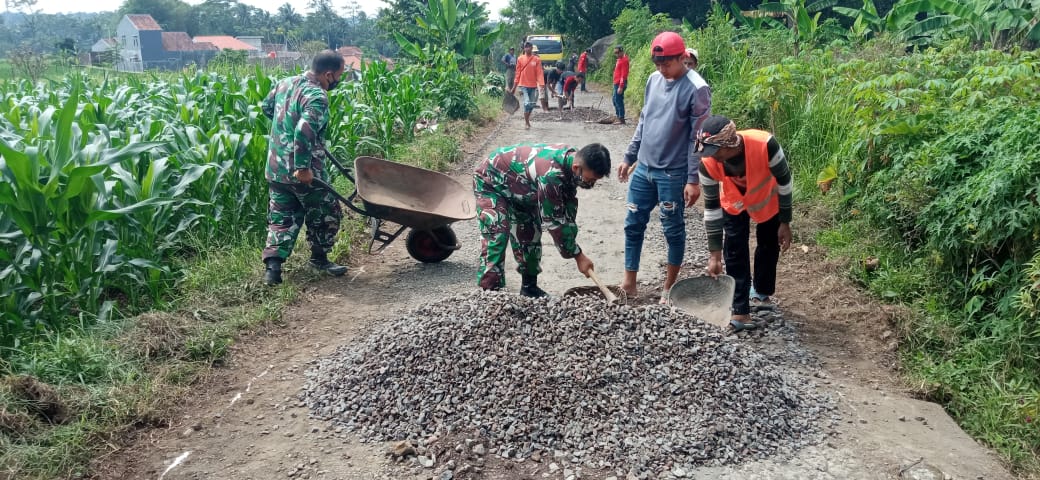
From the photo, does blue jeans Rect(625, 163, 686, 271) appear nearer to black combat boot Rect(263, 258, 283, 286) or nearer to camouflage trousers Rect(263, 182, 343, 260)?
camouflage trousers Rect(263, 182, 343, 260)

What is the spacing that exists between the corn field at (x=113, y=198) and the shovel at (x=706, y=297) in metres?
3.18

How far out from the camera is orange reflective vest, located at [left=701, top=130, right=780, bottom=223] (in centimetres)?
396

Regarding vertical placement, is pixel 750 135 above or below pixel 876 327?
above

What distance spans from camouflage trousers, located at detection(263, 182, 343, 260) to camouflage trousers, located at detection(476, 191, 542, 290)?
58.8 inches

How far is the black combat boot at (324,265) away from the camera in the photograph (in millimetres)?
5594

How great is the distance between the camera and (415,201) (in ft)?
18.8

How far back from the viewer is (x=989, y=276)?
4.12m

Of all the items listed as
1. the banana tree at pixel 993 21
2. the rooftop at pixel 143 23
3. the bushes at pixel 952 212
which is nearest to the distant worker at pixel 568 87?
the banana tree at pixel 993 21

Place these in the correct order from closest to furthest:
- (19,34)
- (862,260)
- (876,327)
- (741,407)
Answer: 1. (741,407)
2. (876,327)
3. (862,260)
4. (19,34)

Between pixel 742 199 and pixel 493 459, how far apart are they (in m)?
2.11

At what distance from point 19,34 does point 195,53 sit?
26.9 meters

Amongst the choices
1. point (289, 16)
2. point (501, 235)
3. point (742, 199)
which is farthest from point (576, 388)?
point (289, 16)

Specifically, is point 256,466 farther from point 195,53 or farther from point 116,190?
point 195,53

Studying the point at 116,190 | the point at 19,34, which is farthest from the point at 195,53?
the point at 116,190
